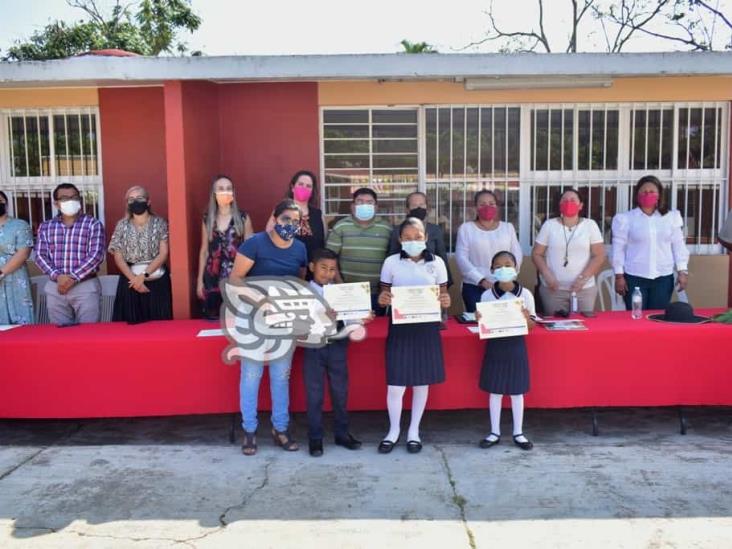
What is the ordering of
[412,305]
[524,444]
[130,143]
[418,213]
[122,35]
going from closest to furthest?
[412,305] → [524,444] → [418,213] → [130,143] → [122,35]

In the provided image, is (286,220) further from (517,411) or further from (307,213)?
(517,411)

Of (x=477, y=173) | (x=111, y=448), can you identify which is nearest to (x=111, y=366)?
(x=111, y=448)

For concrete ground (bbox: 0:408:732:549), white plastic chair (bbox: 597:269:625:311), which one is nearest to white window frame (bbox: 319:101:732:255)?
white plastic chair (bbox: 597:269:625:311)

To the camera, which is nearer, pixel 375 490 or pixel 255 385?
pixel 375 490

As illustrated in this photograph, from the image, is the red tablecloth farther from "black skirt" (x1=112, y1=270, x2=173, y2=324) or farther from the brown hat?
"black skirt" (x1=112, y1=270, x2=173, y2=324)

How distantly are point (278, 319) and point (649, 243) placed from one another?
124 inches

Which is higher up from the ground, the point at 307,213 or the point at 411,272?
the point at 307,213

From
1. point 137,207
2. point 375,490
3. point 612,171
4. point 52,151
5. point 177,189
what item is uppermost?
point 52,151

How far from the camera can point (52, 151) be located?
712 centimetres

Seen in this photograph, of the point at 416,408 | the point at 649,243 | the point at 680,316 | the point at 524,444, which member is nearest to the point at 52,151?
the point at 416,408

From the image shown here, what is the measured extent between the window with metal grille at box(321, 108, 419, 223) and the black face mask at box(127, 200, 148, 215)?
6.33 ft

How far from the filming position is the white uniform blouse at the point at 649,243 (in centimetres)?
589

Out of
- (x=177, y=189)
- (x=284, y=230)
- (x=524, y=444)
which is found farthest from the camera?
(x=177, y=189)

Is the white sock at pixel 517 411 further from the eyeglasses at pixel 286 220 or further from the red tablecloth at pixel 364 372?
the eyeglasses at pixel 286 220
